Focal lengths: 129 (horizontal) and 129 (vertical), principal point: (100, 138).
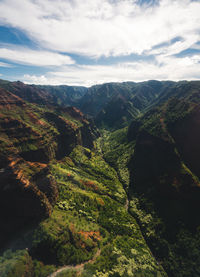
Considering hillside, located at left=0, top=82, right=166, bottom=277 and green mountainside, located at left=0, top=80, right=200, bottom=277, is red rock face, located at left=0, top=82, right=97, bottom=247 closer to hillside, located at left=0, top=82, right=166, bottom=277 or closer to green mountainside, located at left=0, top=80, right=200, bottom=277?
hillside, located at left=0, top=82, right=166, bottom=277

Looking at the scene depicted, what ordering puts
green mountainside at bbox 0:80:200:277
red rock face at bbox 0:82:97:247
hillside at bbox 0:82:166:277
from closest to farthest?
hillside at bbox 0:82:166:277 < green mountainside at bbox 0:80:200:277 < red rock face at bbox 0:82:97:247

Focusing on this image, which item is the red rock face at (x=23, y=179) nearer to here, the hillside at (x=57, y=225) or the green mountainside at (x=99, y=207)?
the hillside at (x=57, y=225)

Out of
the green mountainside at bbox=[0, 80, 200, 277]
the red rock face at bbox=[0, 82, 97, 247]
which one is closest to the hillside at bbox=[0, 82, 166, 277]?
the red rock face at bbox=[0, 82, 97, 247]

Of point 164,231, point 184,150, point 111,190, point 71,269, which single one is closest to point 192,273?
point 164,231

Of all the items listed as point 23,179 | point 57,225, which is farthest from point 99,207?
point 23,179

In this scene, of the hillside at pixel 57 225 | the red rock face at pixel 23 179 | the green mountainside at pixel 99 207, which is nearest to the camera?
the hillside at pixel 57 225

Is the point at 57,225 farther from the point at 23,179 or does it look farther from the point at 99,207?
the point at 99,207

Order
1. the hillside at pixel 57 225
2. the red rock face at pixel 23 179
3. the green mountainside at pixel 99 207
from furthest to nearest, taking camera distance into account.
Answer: the red rock face at pixel 23 179
the green mountainside at pixel 99 207
the hillside at pixel 57 225

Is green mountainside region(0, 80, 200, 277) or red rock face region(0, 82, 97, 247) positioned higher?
red rock face region(0, 82, 97, 247)

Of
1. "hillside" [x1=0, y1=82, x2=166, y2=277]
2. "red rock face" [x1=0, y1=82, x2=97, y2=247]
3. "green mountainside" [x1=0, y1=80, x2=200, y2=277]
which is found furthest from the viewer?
"red rock face" [x1=0, y1=82, x2=97, y2=247]

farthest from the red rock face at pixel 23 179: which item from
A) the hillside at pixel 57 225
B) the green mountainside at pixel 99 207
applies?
the green mountainside at pixel 99 207

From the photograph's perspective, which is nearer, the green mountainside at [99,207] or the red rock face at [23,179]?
the green mountainside at [99,207]

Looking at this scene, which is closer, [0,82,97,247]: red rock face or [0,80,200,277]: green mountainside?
[0,80,200,277]: green mountainside
